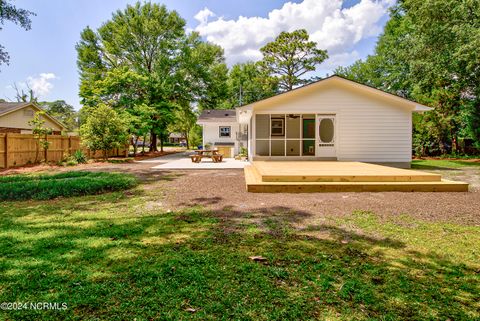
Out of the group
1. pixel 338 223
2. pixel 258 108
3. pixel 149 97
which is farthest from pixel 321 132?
pixel 149 97

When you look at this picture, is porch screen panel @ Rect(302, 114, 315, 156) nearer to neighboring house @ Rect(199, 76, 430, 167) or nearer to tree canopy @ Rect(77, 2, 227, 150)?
neighboring house @ Rect(199, 76, 430, 167)

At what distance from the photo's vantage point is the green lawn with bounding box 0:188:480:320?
205 cm

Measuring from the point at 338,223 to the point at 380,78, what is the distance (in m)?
33.4

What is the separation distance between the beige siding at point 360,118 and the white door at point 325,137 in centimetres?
26

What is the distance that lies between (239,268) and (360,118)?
1156 centimetres

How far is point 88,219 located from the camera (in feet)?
14.8

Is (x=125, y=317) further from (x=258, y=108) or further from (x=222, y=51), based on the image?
(x=222, y=51)

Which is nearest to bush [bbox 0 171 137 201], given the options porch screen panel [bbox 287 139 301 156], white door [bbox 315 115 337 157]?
white door [bbox 315 115 337 157]

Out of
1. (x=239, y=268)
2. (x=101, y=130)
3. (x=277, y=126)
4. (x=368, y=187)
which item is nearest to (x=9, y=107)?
(x=101, y=130)

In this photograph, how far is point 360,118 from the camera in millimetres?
12414

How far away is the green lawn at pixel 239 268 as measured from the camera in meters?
2.05

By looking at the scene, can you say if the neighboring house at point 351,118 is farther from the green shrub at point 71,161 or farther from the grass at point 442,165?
the green shrub at point 71,161

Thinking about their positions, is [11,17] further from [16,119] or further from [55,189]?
[55,189]

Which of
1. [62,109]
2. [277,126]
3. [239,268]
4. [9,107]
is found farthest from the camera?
[62,109]
